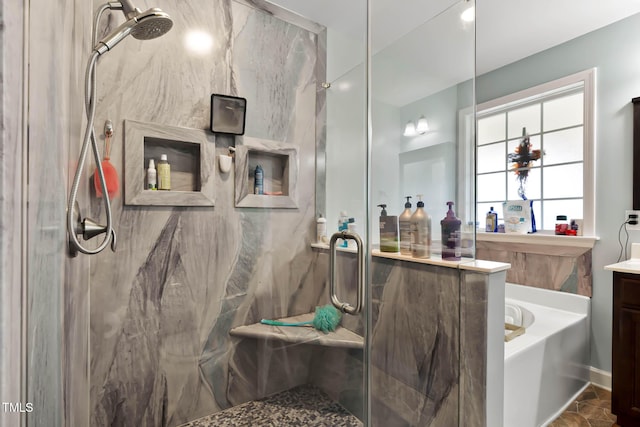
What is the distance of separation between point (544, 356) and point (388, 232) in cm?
109

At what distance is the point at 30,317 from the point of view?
344 mm

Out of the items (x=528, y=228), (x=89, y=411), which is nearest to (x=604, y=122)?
(x=528, y=228)

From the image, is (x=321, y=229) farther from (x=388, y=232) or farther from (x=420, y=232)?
(x=420, y=232)

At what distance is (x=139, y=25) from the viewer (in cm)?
102

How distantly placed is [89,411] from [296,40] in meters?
1.88

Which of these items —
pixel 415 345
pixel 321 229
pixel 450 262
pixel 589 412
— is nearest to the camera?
pixel 450 262

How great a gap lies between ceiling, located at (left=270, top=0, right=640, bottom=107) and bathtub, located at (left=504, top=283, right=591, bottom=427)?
134cm

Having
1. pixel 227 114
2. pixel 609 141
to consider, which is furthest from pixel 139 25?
pixel 609 141

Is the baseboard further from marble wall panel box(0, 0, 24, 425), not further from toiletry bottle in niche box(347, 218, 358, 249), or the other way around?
marble wall panel box(0, 0, 24, 425)

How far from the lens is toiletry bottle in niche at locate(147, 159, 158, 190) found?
1324mm

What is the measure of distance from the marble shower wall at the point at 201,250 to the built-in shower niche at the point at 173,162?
0.04m

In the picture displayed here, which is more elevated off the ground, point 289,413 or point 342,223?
point 342,223

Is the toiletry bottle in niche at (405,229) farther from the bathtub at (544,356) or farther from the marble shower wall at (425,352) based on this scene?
the bathtub at (544,356)

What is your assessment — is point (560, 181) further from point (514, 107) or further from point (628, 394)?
point (628, 394)
